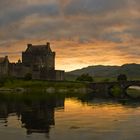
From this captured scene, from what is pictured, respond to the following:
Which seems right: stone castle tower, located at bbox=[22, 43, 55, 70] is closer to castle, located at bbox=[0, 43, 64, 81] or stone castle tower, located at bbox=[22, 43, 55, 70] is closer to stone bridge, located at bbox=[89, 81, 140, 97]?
castle, located at bbox=[0, 43, 64, 81]

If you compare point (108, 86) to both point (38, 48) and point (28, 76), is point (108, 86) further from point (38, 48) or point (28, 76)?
point (38, 48)

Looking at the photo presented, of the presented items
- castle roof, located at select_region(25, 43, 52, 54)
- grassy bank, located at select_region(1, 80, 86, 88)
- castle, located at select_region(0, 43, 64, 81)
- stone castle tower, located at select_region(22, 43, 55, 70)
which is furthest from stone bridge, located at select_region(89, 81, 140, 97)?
castle roof, located at select_region(25, 43, 52, 54)

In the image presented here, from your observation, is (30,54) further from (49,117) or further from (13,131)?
(13,131)

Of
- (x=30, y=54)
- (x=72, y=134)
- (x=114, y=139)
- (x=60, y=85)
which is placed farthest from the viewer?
(x=30, y=54)

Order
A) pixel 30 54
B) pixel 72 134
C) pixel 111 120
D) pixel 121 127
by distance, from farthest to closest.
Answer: pixel 30 54
pixel 111 120
pixel 121 127
pixel 72 134

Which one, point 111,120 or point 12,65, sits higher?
point 12,65

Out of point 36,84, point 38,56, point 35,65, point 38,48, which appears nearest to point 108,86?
point 36,84

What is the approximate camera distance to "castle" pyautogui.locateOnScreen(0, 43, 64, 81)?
16894 centimetres

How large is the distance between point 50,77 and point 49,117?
117m

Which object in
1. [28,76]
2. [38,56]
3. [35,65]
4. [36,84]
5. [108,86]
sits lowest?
[108,86]

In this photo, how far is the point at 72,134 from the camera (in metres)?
42.8

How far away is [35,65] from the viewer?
180m

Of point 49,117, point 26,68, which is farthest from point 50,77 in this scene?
point 49,117

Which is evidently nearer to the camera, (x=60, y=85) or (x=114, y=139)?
(x=114, y=139)
